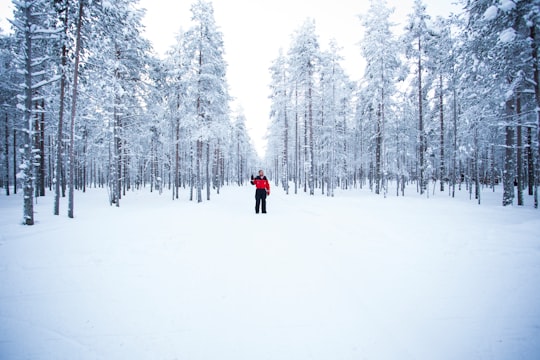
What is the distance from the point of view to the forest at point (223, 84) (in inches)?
420

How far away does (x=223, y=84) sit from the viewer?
22297 millimetres

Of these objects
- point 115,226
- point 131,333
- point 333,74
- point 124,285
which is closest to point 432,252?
point 131,333

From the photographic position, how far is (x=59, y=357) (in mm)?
2898

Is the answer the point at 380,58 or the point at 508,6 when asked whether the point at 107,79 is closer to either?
the point at 508,6

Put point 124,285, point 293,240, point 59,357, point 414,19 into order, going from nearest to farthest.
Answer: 1. point 59,357
2. point 124,285
3. point 293,240
4. point 414,19

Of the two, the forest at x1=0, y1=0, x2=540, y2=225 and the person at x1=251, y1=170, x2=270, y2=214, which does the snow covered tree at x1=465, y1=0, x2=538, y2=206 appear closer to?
the forest at x1=0, y1=0, x2=540, y2=225

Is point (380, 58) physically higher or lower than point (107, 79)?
higher

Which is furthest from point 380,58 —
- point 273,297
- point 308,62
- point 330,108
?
point 273,297

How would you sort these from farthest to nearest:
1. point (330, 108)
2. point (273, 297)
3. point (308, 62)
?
point (330, 108) → point (308, 62) → point (273, 297)

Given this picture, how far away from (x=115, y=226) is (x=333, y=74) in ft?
83.0

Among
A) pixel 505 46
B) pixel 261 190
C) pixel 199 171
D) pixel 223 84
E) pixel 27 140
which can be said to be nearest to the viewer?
pixel 27 140

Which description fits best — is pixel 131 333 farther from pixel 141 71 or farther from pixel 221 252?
pixel 141 71

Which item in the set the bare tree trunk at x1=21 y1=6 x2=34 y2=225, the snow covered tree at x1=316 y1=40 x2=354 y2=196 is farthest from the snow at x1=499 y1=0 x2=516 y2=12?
the bare tree trunk at x1=21 y1=6 x2=34 y2=225

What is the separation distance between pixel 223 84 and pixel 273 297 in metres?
21.5
